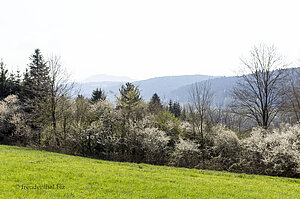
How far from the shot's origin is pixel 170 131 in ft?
67.6

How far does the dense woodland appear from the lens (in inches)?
613

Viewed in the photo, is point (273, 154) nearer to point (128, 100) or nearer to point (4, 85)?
point (128, 100)

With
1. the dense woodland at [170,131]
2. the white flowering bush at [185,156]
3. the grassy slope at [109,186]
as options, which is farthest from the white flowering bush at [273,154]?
the grassy slope at [109,186]

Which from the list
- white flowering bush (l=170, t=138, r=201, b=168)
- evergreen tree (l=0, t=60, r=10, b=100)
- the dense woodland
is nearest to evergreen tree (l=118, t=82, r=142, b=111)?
the dense woodland

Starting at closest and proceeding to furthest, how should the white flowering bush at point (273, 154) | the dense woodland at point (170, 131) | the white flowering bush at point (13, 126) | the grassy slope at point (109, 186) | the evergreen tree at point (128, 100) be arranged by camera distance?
the grassy slope at point (109, 186) < the white flowering bush at point (273, 154) < the dense woodland at point (170, 131) < the evergreen tree at point (128, 100) < the white flowering bush at point (13, 126)

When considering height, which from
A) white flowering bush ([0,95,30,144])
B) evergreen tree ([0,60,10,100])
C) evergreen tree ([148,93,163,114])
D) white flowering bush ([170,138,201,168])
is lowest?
white flowering bush ([170,138,201,168])

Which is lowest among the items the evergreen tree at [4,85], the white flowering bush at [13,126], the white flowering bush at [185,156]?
the white flowering bush at [185,156]

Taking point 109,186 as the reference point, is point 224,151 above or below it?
below

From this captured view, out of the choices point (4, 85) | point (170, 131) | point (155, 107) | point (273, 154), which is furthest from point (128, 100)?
point (4, 85)

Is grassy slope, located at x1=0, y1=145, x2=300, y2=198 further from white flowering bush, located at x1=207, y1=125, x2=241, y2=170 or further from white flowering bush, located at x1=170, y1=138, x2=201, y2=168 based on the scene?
white flowering bush, located at x1=170, y1=138, x2=201, y2=168

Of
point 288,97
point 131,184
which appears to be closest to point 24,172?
point 131,184

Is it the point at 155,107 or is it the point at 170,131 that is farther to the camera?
the point at 155,107

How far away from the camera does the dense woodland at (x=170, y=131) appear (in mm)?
15578

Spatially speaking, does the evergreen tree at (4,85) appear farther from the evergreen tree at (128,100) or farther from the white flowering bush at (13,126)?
the evergreen tree at (128,100)
